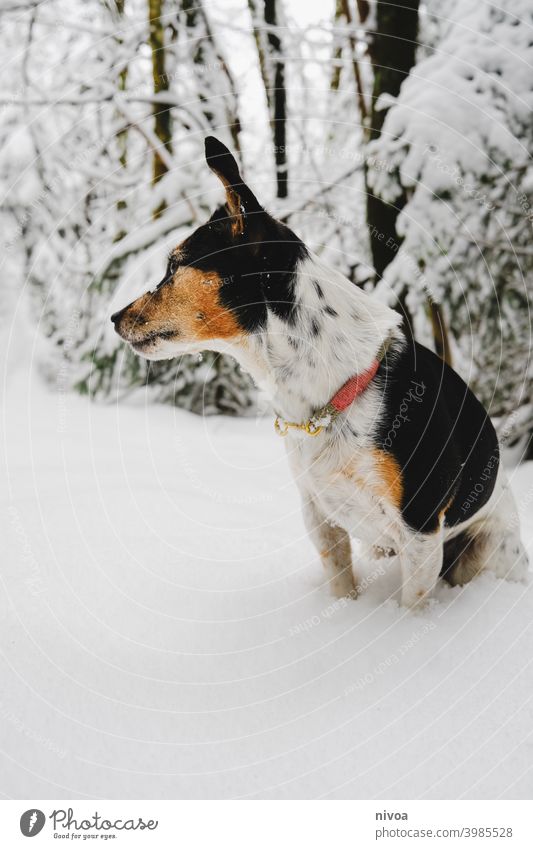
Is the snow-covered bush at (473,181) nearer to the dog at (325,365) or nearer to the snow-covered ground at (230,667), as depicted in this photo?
the snow-covered ground at (230,667)

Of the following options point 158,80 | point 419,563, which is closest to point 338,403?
point 419,563

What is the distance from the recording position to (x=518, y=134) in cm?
Answer: 430

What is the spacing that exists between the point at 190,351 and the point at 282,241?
1.64 ft

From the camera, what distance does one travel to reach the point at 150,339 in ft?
7.89

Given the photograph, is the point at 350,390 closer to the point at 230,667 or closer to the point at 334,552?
the point at 334,552

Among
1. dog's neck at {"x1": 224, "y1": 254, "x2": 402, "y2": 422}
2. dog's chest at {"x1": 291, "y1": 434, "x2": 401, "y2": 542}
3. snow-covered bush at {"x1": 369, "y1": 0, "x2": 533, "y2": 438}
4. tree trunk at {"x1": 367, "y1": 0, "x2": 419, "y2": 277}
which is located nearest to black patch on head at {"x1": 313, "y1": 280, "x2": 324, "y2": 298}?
dog's neck at {"x1": 224, "y1": 254, "x2": 402, "y2": 422}

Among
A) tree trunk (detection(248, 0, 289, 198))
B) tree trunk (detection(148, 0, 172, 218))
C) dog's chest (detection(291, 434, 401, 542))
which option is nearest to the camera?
dog's chest (detection(291, 434, 401, 542))

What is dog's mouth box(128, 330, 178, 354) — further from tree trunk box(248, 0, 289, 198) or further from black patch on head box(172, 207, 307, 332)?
tree trunk box(248, 0, 289, 198)

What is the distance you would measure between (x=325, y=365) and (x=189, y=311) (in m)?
0.48

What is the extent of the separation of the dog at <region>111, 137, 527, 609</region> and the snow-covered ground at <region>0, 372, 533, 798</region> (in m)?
0.32

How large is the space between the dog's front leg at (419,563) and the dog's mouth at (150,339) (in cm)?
104

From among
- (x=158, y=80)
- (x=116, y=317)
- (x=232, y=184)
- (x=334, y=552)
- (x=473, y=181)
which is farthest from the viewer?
(x=158, y=80)

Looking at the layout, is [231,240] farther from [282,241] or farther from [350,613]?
[350,613]
